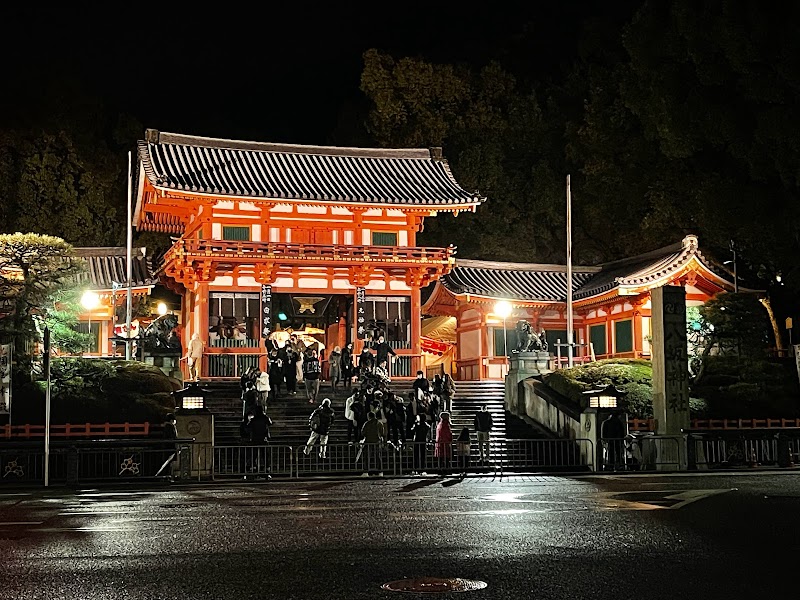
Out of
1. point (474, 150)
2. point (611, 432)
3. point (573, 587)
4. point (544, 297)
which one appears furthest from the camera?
point (474, 150)

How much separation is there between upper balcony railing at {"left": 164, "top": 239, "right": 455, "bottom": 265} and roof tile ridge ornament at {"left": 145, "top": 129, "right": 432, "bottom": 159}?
17.0 ft

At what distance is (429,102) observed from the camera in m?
53.9

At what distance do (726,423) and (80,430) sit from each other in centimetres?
1609

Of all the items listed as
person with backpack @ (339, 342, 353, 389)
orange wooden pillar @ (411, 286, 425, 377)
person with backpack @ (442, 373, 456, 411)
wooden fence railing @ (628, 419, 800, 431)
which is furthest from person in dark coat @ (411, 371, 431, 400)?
orange wooden pillar @ (411, 286, 425, 377)

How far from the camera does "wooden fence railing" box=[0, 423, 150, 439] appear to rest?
22719 mm

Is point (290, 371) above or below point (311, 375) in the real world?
above

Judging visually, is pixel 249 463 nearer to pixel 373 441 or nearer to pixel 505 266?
pixel 373 441

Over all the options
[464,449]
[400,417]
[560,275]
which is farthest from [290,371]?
[560,275]

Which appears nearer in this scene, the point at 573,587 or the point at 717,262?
the point at 573,587

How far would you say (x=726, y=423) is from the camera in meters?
26.2

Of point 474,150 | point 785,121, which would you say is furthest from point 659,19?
point 474,150

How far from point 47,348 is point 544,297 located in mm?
25750

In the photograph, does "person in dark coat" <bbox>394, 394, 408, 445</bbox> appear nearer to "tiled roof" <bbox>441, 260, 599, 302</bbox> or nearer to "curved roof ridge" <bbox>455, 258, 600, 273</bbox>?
"tiled roof" <bbox>441, 260, 599, 302</bbox>

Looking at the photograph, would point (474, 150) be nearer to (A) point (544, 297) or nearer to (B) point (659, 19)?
(A) point (544, 297)
